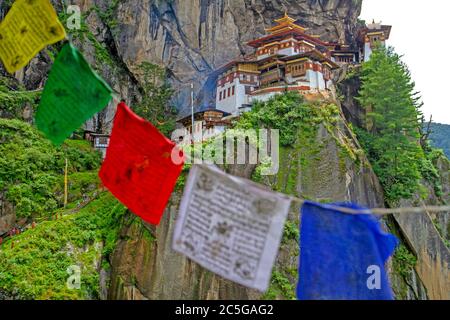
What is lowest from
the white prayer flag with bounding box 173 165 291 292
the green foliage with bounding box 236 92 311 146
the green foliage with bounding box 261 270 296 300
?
the green foliage with bounding box 261 270 296 300

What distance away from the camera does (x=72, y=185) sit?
2611 centimetres

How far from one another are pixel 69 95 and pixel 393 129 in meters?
22.4

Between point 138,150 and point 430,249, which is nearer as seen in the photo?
point 138,150

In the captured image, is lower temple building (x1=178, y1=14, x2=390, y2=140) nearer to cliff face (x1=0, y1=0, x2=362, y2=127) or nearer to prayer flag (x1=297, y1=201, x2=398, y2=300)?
cliff face (x1=0, y1=0, x2=362, y2=127)

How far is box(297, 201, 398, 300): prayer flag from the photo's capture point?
23.0 ft

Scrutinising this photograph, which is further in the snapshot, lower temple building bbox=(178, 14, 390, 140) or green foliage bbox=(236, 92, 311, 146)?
lower temple building bbox=(178, 14, 390, 140)

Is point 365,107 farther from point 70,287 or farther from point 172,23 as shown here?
point 70,287

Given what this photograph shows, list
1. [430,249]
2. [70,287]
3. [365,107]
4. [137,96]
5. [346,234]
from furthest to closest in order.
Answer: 1. [137,96]
2. [365,107]
3. [430,249]
4. [70,287]
5. [346,234]

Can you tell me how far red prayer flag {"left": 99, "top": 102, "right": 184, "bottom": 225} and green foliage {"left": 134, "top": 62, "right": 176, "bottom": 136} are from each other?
2737cm

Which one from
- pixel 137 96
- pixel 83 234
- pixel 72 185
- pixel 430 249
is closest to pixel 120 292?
pixel 83 234

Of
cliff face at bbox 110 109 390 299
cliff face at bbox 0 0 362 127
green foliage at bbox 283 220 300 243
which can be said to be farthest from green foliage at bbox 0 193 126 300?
cliff face at bbox 0 0 362 127

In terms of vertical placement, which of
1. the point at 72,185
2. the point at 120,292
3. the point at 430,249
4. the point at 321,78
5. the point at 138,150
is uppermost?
the point at 321,78

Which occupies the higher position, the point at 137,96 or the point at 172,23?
the point at 172,23

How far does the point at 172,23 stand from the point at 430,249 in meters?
24.9
